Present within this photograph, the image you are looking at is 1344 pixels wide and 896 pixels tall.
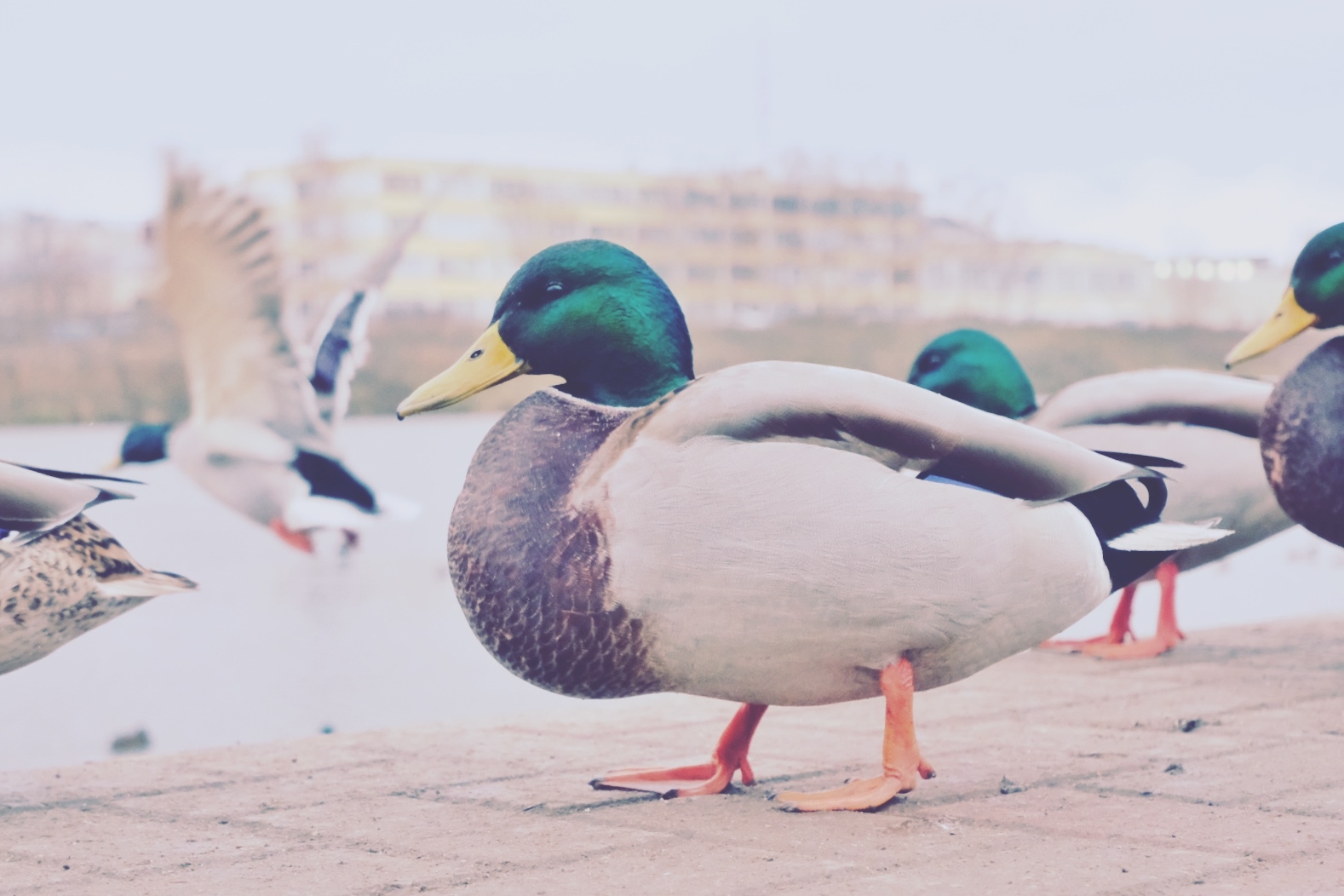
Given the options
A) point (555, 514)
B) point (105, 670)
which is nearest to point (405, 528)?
point (105, 670)

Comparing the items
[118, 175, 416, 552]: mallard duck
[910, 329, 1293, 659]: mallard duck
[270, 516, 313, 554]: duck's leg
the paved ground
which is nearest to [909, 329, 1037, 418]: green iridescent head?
[910, 329, 1293, 659]: mallard duck

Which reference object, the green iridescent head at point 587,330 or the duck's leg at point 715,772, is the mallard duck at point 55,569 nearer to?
the green iridescent head at point 587,330

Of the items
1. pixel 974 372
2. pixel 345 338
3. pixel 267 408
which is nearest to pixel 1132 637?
pixel 974 372

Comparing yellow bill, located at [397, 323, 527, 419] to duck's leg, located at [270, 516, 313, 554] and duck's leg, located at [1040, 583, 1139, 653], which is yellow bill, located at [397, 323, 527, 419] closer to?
duck's leg, located at [1040, 583, 1139, 653]

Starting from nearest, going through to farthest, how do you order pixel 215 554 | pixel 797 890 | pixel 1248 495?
pixel 797 890, pixel 1248 495, pixel 215 554

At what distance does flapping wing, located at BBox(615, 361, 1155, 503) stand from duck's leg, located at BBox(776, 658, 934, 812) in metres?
0.34

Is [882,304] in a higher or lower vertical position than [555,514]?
higher

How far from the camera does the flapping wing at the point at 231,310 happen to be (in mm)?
7668

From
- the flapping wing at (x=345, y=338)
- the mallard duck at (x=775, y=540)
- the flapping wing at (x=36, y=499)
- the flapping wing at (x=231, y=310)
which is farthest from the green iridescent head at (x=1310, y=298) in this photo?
the flapping wing at (x=231, y=310)

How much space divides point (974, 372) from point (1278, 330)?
814 mm

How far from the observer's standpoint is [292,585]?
854 cm

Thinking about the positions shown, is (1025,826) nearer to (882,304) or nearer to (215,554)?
(215,554)

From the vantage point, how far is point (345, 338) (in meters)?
8.58

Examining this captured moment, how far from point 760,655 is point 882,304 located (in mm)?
25165
